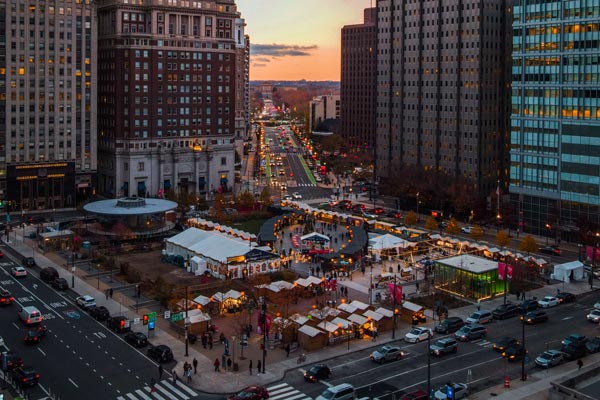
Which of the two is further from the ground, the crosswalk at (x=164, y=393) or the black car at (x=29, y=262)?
the black car at (x=29, y=262)

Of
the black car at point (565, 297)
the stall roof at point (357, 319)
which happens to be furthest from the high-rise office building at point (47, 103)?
the black car at point (565, 297)

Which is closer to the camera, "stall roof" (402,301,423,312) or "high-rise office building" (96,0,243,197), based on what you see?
"stall roof" (402,301,423,312)

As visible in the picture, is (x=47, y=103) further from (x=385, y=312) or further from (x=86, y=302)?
(x=385, y=312)

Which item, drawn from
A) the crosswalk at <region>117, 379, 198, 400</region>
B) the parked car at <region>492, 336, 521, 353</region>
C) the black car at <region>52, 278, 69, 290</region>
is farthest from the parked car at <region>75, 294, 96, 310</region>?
the parked car at <region>492, 336, 521, 353</region>

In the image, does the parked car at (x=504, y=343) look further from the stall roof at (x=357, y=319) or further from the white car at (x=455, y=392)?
the stall roof at (x=357, y=319)

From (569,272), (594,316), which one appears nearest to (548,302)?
(594,316)

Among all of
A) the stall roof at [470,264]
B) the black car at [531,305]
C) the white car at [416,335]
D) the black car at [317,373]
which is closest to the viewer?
the black car at [317,373]

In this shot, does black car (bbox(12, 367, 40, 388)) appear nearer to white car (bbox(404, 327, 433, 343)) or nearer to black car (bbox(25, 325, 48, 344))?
black car (bbox(25, 325, 48, 344))

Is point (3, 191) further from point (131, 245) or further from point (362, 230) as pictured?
point (362, 230)
